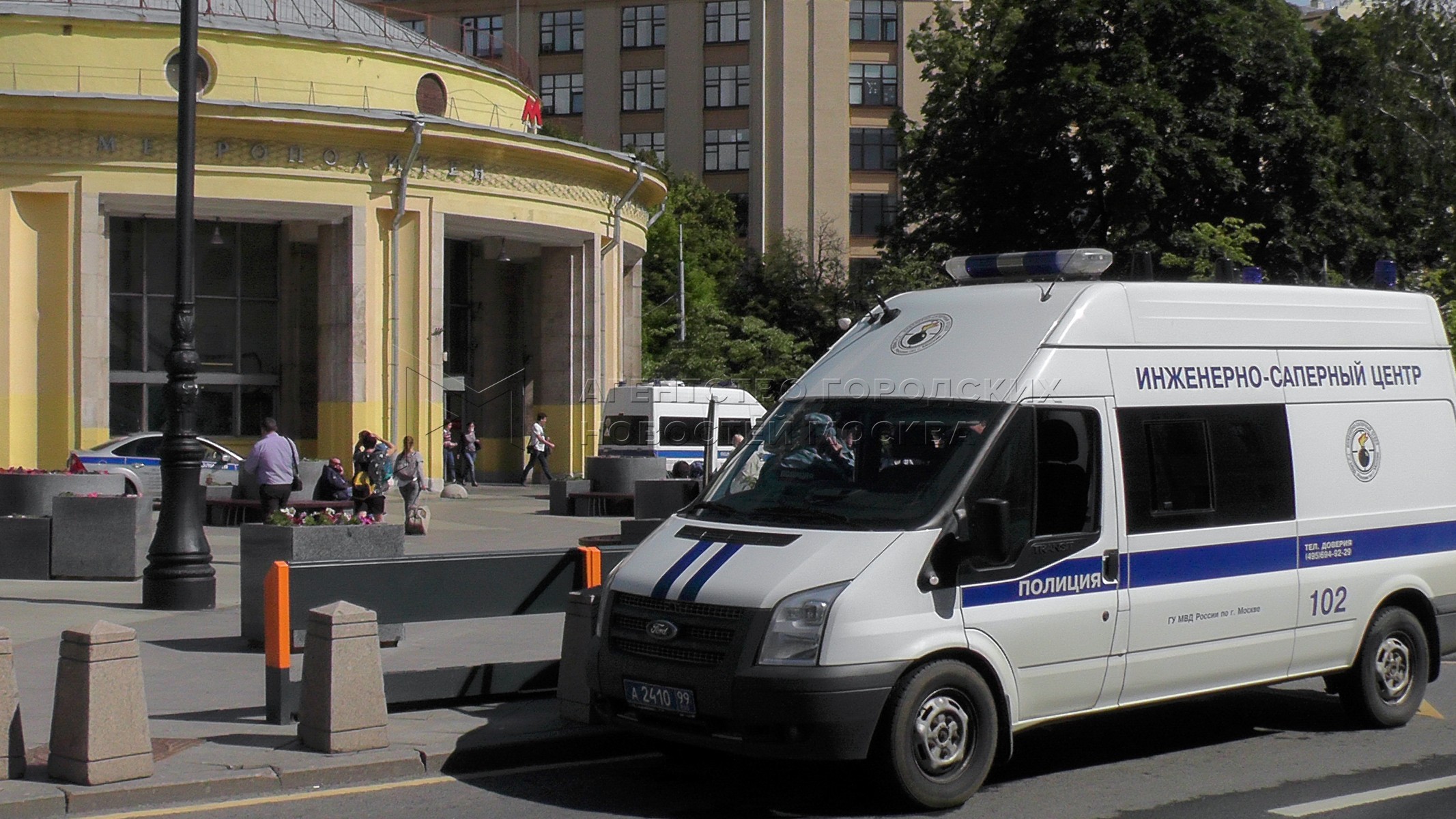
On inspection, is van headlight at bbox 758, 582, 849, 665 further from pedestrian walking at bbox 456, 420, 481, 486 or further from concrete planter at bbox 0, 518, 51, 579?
pedestrian walking at bbox 456, 420, 481, 486

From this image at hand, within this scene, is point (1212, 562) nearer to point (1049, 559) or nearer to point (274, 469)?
point (1049, 559)

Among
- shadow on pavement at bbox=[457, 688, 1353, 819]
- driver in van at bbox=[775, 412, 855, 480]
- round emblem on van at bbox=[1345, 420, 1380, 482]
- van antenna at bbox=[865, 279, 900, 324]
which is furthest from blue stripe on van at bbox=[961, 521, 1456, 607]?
van antenna at bbox=[865, 279, 900, 324]

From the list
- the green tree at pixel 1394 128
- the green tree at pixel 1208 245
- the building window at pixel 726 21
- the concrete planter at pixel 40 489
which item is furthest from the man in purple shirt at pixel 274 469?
the building window at pixel 726 21

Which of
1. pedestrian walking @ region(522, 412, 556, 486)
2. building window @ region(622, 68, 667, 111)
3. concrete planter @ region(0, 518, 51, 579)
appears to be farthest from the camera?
building window @ region(622, 68, 667, 111)

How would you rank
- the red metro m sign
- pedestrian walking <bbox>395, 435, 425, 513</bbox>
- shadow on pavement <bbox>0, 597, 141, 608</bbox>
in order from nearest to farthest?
shadow on pavement <bbox>0, 597, 141, 608</bbox>, pedestrian walking <bbox>395, 435, 425, 513</bbox>, the red metro m sign

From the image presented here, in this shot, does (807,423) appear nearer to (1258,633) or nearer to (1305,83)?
(1258,633)

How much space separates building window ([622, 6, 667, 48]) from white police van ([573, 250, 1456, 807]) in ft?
209

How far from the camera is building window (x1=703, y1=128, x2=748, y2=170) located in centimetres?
6919

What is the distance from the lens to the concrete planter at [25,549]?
1677 centimetres

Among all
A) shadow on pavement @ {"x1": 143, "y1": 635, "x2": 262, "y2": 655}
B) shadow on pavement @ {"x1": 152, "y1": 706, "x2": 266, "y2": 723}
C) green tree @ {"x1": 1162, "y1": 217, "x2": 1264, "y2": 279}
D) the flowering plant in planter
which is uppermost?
green tree @ {"x1": 1162, "y1": 217, "x2": 1264, "y2": 279}

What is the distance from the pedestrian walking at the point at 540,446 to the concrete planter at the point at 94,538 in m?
20.2

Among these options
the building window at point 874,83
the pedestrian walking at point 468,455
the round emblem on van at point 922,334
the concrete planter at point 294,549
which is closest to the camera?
the round emblem on van at point 922,334

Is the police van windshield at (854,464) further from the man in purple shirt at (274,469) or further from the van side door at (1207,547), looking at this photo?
A: the man in purple shirt at (274,469)

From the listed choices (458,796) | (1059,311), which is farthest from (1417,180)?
(458,796)
